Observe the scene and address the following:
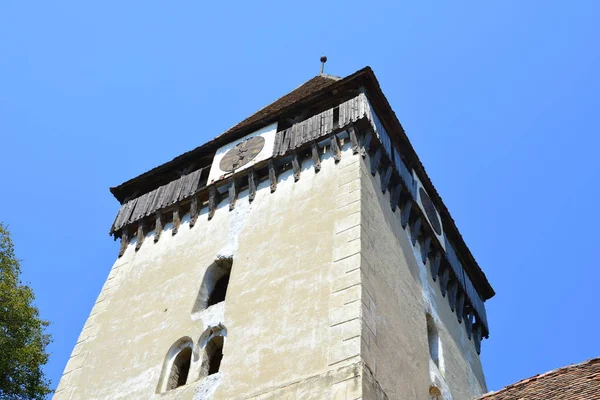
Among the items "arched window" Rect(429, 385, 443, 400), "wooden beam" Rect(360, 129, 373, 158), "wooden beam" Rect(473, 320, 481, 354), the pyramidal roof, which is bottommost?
"arched window" Rect(429, 385, 443, 400)

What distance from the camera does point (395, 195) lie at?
16391 millimetres

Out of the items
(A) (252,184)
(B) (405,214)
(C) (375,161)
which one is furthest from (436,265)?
(A) (252,184)

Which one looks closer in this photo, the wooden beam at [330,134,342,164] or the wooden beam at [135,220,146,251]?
the wooden beam at [330,134,342,164]

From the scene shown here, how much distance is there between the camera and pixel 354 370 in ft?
35.3

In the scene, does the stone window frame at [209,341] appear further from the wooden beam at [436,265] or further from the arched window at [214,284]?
the wooden beam at [436,265]

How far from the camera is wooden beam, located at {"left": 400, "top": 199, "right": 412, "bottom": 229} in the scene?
1641 centimetres

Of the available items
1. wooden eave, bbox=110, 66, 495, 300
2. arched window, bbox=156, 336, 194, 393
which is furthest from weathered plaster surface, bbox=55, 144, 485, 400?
wooden eave, bbox=110, 66, 495, 300

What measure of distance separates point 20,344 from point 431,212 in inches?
400

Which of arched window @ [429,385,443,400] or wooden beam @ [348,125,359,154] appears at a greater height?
wooden beam @ [348,125,359,154]

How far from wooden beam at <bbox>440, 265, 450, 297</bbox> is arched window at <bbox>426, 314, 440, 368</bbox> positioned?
1.96 m

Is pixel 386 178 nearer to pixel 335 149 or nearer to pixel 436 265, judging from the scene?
pixel 335 149

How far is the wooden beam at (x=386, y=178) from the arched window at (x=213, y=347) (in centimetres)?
472

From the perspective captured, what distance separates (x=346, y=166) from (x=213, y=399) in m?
5.41

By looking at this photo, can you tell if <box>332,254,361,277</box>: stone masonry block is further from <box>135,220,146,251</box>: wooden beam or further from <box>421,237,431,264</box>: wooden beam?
<box>135,220,146,251</box>: wooden beam
